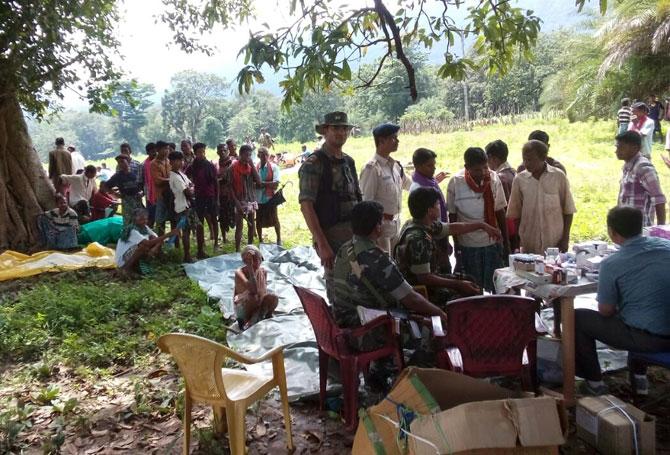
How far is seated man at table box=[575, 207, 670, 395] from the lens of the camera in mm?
3053

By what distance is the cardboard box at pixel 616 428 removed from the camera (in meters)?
2.77

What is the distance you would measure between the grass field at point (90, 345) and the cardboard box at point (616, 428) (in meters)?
2.20

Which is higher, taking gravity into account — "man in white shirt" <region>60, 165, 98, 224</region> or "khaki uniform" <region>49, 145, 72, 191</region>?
"khaki uniform" <region>49, 145, 72, 191</region>

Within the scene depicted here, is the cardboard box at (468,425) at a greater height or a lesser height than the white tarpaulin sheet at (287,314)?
greater

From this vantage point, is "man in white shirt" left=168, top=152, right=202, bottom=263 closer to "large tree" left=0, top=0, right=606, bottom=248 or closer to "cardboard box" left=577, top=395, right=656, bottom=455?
"large tree" left=0, top=0, right=606, bottom=248

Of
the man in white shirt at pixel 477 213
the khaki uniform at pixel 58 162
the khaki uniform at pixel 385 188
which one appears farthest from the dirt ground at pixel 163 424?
the khaki uniform at pixel 58 162

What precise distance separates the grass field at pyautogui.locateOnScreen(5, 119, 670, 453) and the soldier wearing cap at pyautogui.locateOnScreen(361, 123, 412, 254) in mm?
1867

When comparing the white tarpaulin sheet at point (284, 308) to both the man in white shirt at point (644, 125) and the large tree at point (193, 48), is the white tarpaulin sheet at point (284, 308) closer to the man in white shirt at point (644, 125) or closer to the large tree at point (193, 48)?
the large tree at point (193, 48)

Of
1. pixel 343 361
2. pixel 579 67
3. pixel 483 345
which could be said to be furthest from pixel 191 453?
pixel 579 67

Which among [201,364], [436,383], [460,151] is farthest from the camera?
[460,151]

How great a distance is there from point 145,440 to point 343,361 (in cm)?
138

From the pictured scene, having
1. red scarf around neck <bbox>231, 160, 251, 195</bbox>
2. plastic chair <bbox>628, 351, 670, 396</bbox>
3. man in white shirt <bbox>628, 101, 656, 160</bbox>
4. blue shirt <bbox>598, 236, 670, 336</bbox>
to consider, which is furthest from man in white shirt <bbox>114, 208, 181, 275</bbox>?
man in white shirt <bbox>628, 101, 656, 160</bbox>

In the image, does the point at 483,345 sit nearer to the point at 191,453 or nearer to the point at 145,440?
the point at 191,453

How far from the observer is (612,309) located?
Result: 10.5 feet
